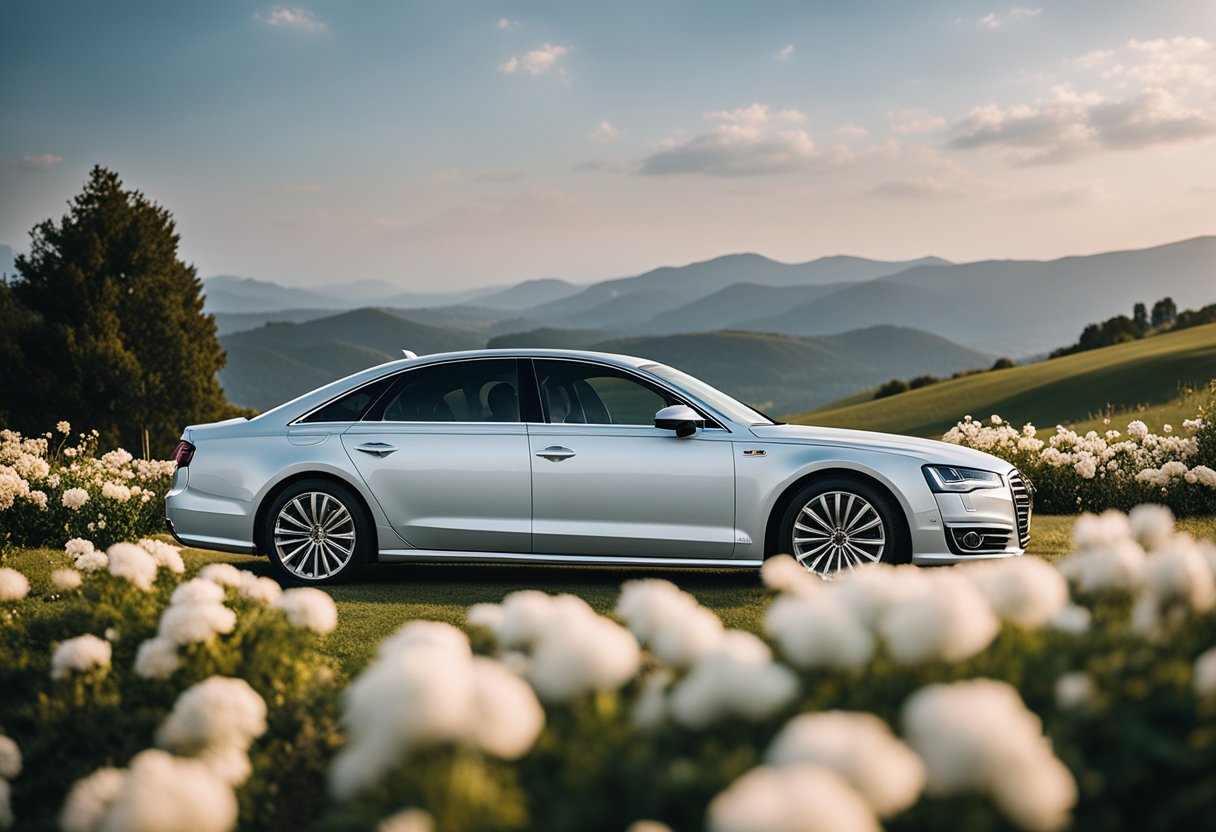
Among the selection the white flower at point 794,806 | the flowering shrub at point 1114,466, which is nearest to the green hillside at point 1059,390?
the flowering shrub at point 1114,466

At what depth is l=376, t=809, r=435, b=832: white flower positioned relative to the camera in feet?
6.66

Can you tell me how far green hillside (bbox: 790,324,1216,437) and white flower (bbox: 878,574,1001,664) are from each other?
131 ft

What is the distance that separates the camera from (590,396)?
27.0ft

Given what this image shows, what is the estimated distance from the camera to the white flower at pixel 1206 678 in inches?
92.6

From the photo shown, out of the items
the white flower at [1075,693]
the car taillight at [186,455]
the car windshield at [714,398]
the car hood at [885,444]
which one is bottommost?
the white flower at [1075,693]

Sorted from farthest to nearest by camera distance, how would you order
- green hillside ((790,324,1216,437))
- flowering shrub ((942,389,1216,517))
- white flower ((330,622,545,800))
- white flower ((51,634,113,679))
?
green hillside ((790,324,1216,437)), flowering shrub ((942,389,1216,517)), white flower ((51,634,113,679)), white flower ((330,622,545,800))

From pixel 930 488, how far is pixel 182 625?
553 cm

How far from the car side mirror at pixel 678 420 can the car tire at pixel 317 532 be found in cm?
239

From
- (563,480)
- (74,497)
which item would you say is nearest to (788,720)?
(563,480)

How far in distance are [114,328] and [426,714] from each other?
57672 mm

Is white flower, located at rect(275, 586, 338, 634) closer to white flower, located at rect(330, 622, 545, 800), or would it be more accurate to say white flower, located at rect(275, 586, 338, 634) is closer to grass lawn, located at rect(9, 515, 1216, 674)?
white flower, located at rect(330, 622, 545, 800)

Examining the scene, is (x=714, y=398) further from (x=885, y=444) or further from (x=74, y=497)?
(x=74, y=497)

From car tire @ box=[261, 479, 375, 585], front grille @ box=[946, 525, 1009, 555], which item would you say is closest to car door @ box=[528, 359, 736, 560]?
car tire @ box=[261, 479, 375, 585]

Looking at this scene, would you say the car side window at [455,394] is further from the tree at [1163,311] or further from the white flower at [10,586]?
the tree at [1163,311]
